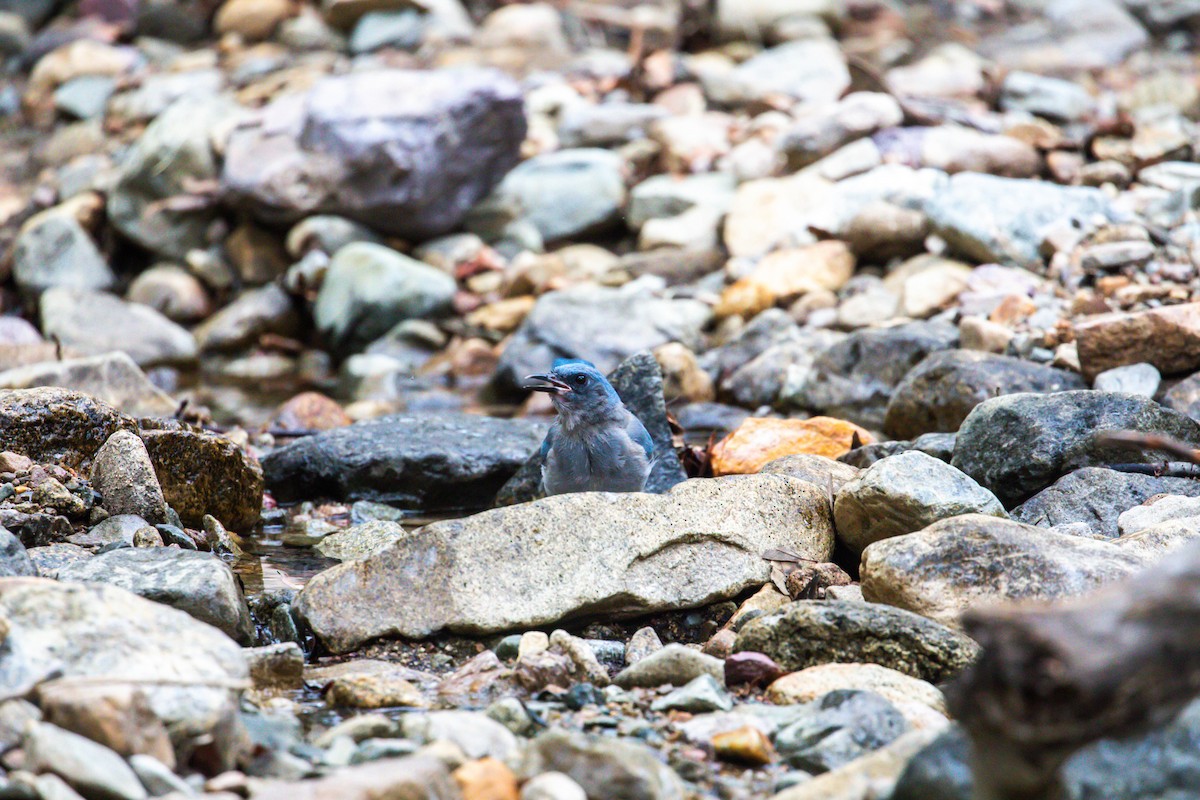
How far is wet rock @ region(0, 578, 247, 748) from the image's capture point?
3.49 m

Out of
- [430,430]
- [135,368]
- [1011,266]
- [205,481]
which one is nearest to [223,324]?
[135,368]

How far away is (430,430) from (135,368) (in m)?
2.61

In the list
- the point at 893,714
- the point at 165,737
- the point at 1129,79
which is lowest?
the point at 1129,79

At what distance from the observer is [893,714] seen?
3846mm

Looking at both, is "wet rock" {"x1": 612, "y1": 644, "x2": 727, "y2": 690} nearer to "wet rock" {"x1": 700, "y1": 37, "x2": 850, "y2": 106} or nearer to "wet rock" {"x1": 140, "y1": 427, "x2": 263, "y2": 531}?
"wet rock" {"x1": 140, "y1": 427, "x2": 263, "y2": 531}

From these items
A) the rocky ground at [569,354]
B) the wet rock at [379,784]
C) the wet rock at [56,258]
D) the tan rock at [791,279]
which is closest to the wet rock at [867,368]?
the rocky ground at [569,354]

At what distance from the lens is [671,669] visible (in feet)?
14.4

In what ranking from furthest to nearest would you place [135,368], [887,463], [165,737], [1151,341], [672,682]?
[135,368] → [1151,341] → [887,463] → [672,682] → [165,737]

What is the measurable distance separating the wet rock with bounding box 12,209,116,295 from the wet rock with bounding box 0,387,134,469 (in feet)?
26.2

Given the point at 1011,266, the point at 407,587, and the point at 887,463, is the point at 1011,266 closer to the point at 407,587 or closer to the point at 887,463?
the point at 887,463

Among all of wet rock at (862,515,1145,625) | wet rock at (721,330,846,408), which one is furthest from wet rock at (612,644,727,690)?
wet rock at (721,330,846,408)

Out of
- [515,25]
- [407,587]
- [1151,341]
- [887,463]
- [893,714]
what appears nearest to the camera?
[893,714]

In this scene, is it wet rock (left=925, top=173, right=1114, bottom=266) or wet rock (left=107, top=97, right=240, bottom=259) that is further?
wet rock (left=107, top=97, right=240, bottom=259)

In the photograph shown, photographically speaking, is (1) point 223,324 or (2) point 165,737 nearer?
(2) point 165,737
